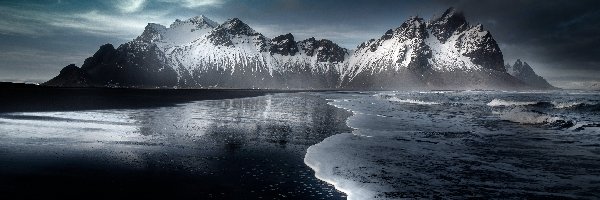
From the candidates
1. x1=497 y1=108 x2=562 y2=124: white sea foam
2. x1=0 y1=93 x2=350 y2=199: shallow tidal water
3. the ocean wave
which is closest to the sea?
x1=0 y1=93 x2=350 y2=199: shallow tidal water

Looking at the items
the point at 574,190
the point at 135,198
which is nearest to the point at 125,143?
the point at 135,198

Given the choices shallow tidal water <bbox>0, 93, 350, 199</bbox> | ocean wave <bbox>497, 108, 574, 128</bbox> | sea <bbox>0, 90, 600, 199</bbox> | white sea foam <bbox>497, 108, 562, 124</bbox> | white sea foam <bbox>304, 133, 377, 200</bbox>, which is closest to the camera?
shallow tidal water <bbox>0, 93, 350, 199</bbox>

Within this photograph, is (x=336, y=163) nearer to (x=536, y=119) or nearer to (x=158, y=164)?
(x=158, y=164)

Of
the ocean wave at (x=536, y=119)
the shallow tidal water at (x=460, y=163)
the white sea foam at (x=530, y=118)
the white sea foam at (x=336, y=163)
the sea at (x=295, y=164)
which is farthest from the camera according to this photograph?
the white sea foam at (x=530, y=118)

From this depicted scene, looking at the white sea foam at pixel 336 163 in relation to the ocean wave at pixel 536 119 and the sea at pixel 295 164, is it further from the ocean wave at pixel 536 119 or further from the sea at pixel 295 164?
the ocean wave at pixel 536 119

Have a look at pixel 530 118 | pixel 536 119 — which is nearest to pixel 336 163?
pixel 536 119

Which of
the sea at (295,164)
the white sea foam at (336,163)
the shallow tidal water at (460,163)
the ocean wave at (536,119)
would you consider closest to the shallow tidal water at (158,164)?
the sea at (295,164)

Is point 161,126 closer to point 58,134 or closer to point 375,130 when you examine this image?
point 58,134

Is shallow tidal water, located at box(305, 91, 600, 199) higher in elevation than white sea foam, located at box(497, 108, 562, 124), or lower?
lower

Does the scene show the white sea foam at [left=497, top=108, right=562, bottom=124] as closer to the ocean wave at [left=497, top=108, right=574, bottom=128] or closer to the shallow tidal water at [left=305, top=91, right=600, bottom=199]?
the ocean wave at [left=497, top=108, right=574, bottom=128]

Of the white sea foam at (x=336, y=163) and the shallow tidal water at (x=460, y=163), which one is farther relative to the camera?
the white sea foam at (x=336, y=163)

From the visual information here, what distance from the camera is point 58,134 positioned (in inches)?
867

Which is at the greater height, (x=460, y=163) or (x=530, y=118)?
(x=530, y=118)

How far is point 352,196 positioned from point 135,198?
527cm
